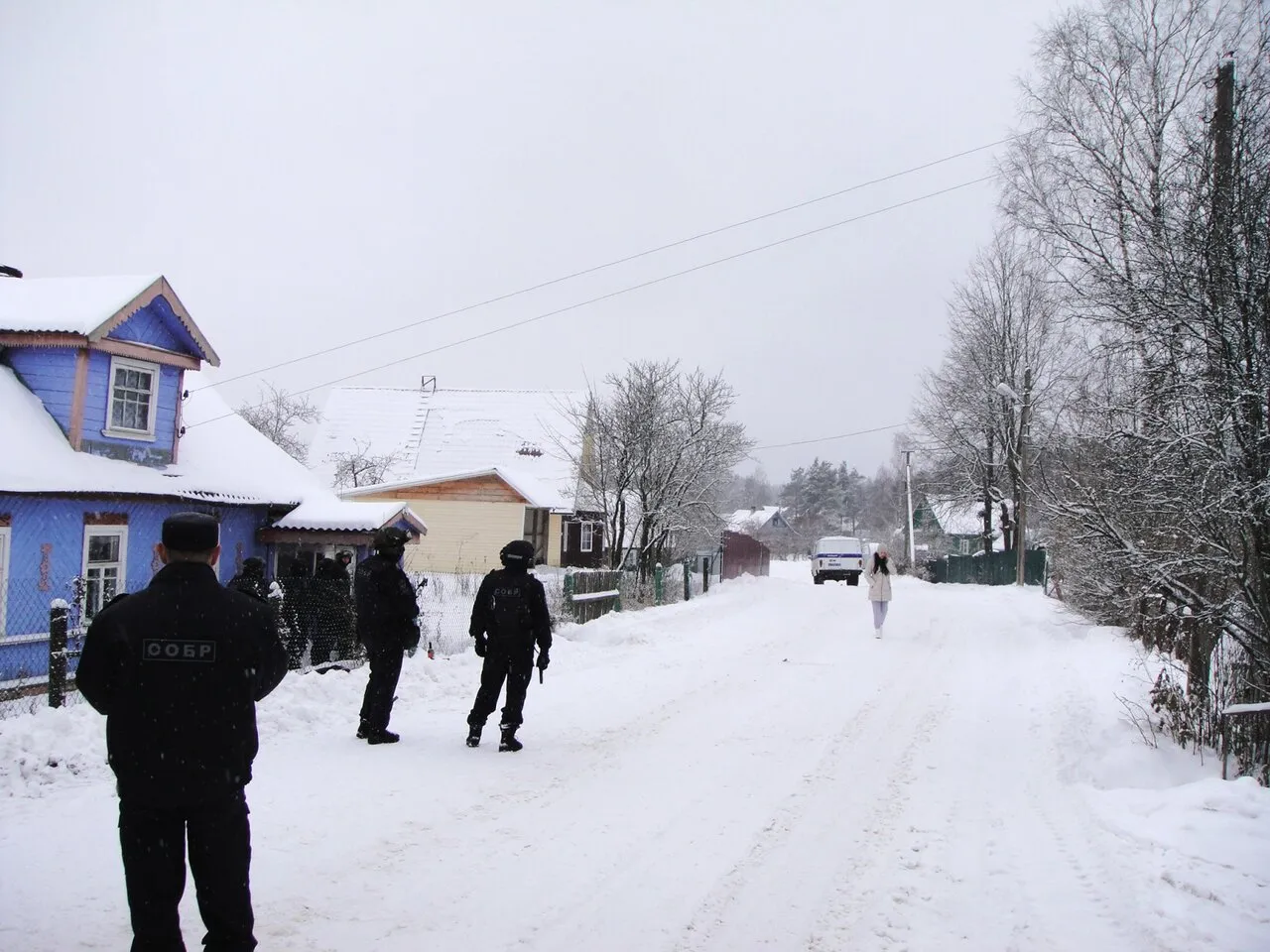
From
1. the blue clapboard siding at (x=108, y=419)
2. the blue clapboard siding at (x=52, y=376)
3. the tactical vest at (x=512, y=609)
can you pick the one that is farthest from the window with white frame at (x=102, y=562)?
the tactical vest at (x=512, y=609)

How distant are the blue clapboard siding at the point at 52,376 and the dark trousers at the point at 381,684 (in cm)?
863

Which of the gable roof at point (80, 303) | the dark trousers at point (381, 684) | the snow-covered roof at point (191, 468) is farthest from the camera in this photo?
the gable roof at point (80, 303)

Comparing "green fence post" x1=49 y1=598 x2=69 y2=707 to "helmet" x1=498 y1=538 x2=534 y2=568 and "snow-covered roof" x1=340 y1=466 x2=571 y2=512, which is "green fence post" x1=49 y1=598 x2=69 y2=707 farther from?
"snow-covered roof" x1=340 y1=466 x2=571 y2=512

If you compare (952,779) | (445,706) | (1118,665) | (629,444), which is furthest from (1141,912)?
(629,444)

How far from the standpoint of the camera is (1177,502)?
723 cm

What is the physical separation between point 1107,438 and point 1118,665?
15.2 ft

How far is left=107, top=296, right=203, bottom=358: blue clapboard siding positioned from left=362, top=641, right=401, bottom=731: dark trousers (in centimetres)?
908

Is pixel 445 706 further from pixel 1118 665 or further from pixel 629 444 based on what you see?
pixel 629 444

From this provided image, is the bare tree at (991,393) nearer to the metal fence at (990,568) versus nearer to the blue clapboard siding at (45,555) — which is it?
the metal fence at (990,568)

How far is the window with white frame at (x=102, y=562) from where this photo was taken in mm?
12828

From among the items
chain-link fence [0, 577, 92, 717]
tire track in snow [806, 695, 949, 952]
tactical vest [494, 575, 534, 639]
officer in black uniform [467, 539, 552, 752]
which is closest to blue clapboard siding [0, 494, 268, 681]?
chain-link fence [0, 577, 92, 717]

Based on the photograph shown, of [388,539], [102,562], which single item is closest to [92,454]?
[102,562]

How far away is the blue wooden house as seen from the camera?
38.5 feet

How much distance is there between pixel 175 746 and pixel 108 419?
12186 mm
